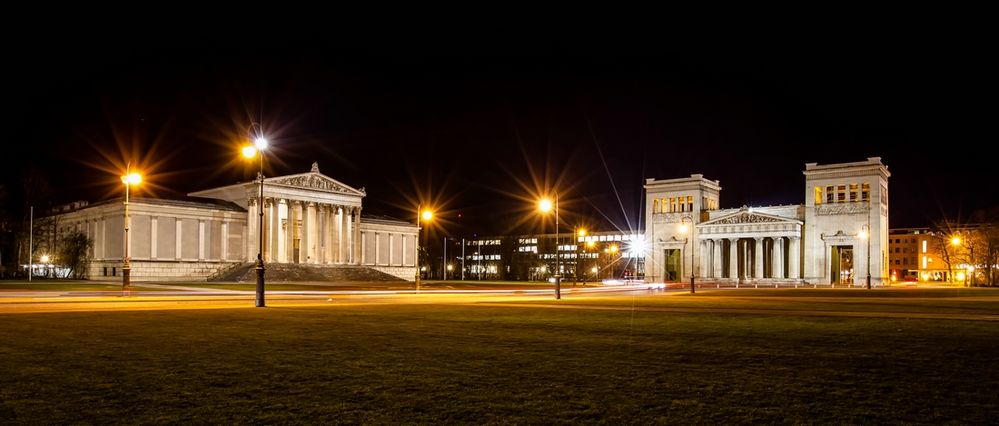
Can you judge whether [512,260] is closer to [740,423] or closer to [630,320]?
[630,320]

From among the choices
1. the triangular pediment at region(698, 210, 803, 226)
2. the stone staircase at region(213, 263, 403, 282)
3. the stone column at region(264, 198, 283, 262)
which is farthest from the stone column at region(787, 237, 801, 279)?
the stone column at region(264, 198, 283, 262)

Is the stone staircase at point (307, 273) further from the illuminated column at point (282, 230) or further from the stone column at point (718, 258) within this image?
the stone column at point (718, 258)

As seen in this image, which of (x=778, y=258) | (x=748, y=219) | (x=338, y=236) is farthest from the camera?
(x=748, y=219)

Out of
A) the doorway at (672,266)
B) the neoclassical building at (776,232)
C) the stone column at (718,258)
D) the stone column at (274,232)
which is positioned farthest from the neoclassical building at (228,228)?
the stone column at (718,258)

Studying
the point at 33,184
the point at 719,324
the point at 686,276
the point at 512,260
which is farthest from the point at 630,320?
the point at 512,260

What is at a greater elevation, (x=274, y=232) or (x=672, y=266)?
(x=274, y=232)

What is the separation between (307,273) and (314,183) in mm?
15915

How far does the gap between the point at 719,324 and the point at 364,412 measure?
17.0 meters

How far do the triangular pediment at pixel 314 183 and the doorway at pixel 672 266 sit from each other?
5389 centimetres

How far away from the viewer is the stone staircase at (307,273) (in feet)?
331

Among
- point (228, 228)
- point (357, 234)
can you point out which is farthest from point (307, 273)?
point (357, 234)

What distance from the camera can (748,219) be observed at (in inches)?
4899

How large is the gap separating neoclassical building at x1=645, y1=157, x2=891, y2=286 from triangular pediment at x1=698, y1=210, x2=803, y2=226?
147 millimetres

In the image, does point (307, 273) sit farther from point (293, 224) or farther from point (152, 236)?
point (152, 236)
